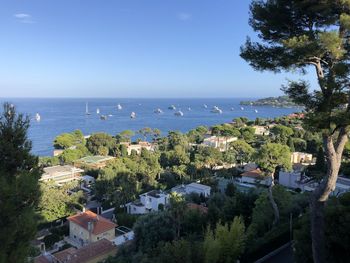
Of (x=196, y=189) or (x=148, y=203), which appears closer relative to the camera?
(x=148, y=203)

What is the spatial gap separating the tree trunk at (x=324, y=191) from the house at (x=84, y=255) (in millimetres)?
9764

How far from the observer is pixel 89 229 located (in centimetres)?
1606

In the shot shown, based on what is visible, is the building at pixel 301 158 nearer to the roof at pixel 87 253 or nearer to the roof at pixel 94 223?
the roof at pixel 94 223

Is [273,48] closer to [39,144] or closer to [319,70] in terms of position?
[319,70]

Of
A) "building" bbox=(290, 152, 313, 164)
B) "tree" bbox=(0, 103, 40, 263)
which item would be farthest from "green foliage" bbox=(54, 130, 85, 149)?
"tree" bbox=(0, 103, 40, 263)

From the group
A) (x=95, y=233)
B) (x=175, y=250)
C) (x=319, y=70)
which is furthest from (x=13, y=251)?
(x=95, y=233)

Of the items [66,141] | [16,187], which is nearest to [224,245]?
[16,187]

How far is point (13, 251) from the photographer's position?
3980 millimetres

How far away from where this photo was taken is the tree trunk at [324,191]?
5.33 meters

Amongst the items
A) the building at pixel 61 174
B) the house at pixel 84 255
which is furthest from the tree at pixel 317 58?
the building at pixel 61 174

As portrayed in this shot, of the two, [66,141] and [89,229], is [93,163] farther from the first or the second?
[89,229]

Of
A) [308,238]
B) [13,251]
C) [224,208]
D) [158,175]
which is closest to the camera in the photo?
[13,251]

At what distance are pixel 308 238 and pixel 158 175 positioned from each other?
21.0m

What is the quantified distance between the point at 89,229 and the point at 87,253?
3.11 meters
